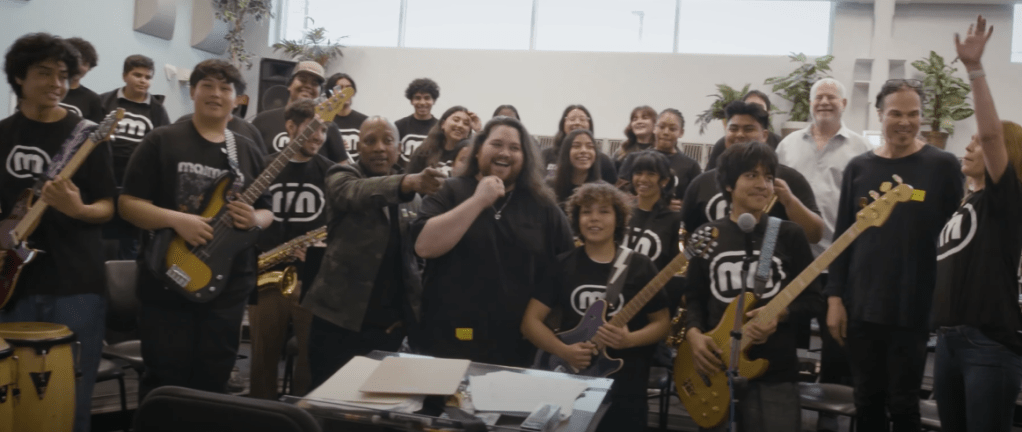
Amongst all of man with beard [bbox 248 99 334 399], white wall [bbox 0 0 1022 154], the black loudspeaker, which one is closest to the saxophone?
man with beard [bbox 248 99 334 399]

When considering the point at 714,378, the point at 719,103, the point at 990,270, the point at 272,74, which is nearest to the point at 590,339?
the point at 714,378

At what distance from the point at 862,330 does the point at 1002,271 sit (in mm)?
547

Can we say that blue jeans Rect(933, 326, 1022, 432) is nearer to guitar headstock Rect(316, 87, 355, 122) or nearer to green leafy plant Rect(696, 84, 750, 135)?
guitar headstock Rect(316, 87, 355, 122)

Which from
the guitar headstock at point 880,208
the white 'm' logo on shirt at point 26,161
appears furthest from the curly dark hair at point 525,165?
the white 'm' logo on shirt at point 26,161

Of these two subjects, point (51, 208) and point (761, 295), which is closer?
point (761, 295)

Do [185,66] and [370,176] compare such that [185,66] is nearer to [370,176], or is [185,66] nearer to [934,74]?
[370,176]

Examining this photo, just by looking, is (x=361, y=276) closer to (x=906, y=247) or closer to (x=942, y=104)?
(x=906, y=247)

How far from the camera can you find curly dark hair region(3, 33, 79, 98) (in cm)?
308

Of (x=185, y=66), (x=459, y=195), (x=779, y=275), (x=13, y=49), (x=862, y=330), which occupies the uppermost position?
(x=185, y=66)

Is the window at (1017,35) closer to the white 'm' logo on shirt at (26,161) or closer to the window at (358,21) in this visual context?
the window at (358,21)

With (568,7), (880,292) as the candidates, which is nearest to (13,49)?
(880,292)

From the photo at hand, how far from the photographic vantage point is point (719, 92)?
409 inches

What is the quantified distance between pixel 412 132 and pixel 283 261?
6.46ft

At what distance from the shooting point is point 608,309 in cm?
318
